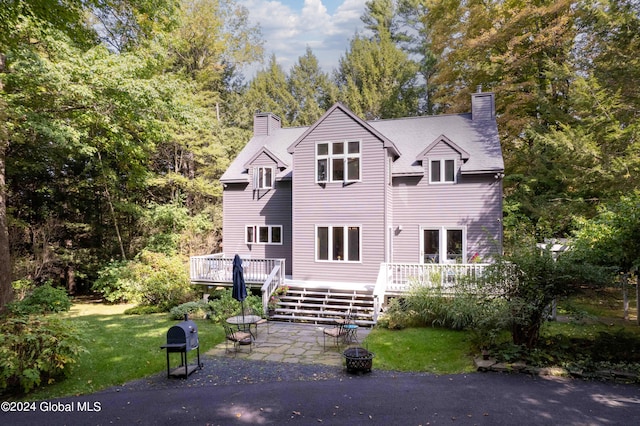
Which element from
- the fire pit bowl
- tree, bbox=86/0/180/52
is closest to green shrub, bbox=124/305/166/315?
the fire pit bowl

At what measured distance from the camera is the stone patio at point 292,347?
8.84 meters

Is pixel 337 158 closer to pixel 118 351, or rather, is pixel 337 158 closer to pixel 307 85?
pixel 118 351

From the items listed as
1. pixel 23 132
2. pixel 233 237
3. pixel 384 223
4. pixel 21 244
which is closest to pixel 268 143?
pixel 233 237

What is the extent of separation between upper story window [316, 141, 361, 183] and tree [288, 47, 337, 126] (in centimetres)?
2105

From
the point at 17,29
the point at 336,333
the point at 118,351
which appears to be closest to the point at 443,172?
the point at 336,333

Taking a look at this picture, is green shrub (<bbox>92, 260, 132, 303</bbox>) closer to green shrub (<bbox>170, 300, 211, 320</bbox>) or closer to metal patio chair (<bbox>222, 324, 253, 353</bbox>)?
green shrub (<bbox>170, 300, 211, 320</bbox>)

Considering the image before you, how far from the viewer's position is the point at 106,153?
66.5 feet

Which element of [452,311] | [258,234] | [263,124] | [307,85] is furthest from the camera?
[307,85]

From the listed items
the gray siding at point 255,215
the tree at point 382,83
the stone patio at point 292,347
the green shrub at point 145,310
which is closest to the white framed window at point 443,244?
the stone patio at point 292,347

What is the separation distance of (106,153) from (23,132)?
5.00 meters

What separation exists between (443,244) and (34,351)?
45.6ft

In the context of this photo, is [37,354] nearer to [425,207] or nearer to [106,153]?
[425,207]

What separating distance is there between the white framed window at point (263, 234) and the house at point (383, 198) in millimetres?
2087

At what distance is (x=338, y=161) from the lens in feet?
49.8
